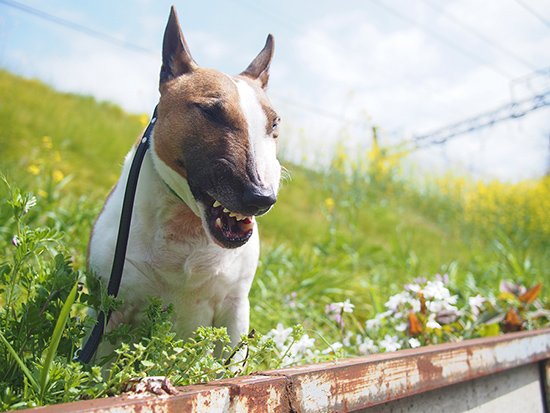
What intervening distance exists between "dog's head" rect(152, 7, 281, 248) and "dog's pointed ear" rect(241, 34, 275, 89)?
26 centimetres

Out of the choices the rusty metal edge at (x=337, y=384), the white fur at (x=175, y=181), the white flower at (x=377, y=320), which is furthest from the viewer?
the white flower at (x=377, y=320)

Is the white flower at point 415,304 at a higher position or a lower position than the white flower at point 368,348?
higher

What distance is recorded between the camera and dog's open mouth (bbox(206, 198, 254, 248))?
1426 millimetres

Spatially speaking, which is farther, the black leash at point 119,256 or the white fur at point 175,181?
the white fur at point 175,181

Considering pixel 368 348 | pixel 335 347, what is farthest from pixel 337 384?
pixel 368 348

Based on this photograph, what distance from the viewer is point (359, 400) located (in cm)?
130

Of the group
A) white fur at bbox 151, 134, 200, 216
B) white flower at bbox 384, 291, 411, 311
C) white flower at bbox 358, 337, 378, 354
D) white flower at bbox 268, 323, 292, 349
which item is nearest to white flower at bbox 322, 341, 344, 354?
white flower at bbox 268, 323, 292, 349

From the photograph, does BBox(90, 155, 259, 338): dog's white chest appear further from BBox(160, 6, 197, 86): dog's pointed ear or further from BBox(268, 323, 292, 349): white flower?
BBox(160, 6, 197, 86): dog's pointed ear

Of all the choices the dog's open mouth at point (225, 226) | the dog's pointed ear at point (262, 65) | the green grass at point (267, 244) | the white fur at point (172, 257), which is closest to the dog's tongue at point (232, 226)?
the dog's open mouth at point (225, 226)

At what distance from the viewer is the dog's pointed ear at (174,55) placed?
5.45 feet

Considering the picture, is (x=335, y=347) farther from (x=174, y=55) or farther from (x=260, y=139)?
(x=174, y=55)

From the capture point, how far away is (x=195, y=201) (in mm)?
1497

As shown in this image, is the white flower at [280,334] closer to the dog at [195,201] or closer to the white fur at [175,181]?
the dog at [195,201]

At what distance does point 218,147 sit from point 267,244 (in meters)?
4.17
